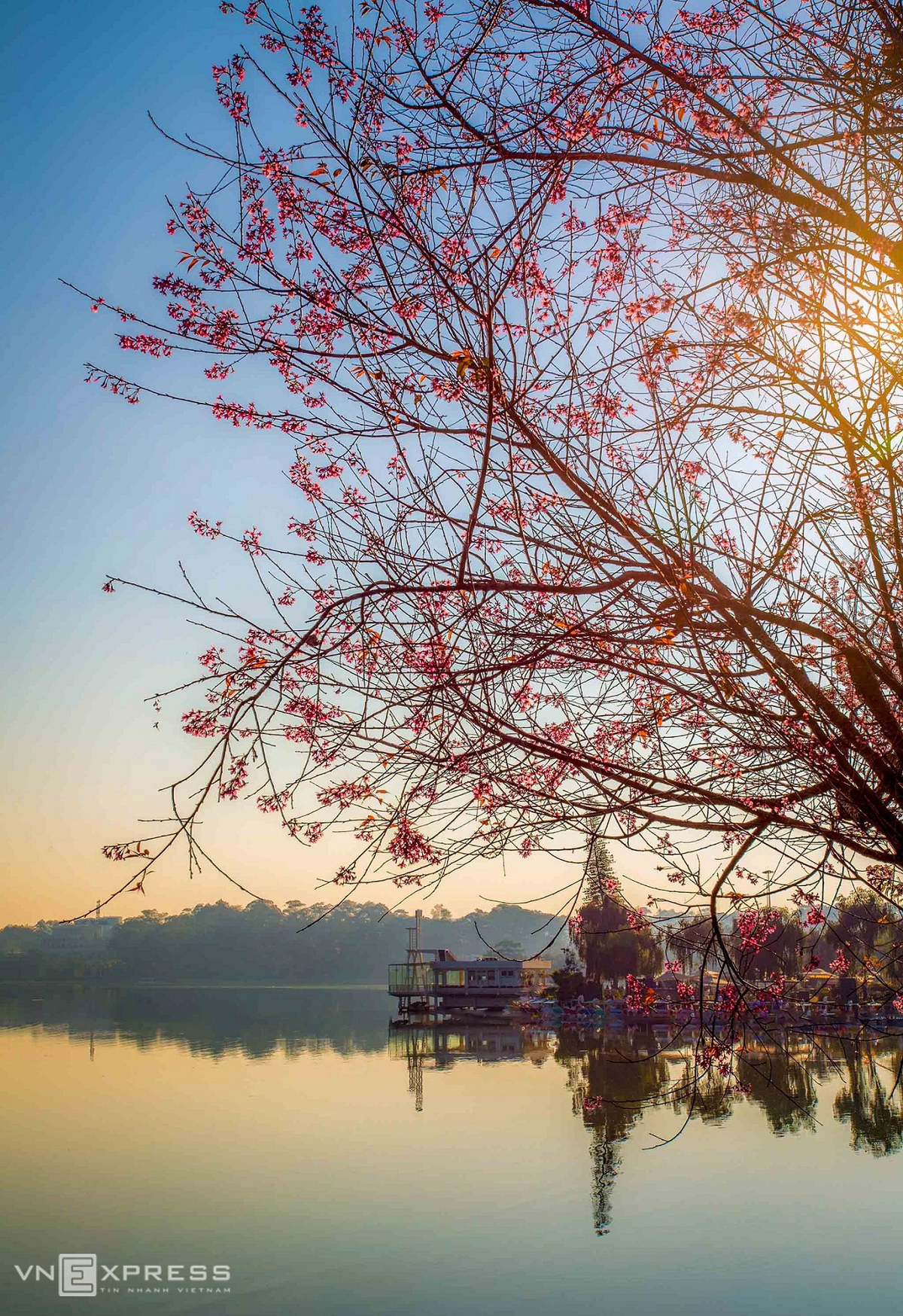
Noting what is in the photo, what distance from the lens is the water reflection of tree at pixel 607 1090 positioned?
50.8ft

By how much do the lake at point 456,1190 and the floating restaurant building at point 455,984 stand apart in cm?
2281

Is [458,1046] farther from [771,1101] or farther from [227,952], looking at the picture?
[227,952]

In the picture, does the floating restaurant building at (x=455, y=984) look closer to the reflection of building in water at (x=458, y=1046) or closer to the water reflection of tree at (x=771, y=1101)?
the reflection of building in water at (x=458, y=1046)

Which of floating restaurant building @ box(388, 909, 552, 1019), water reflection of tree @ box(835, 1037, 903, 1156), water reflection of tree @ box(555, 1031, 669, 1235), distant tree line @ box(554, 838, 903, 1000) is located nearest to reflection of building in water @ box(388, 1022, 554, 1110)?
water reflection of tree @ box(555, 1031, 669, 1235)

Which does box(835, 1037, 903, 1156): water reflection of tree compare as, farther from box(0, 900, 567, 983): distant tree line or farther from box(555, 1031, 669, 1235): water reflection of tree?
box(0, 900, 567, 983): distant tree line

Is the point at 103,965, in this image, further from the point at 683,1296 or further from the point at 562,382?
the point at 562,382

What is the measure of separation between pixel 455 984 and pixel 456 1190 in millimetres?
40991

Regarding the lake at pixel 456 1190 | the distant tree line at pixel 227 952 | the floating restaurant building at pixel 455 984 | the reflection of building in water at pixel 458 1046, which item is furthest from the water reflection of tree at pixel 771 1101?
the distant tree line at pixel 227 952

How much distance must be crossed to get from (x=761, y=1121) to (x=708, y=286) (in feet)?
71.7

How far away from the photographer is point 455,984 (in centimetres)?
5491

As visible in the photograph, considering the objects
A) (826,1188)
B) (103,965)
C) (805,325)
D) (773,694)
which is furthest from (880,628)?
(103,965)

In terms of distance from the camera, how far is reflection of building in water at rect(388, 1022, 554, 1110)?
3116cm

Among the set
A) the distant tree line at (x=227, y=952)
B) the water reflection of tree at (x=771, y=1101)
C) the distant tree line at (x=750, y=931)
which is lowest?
the distant tree line at (x=227, y=952)

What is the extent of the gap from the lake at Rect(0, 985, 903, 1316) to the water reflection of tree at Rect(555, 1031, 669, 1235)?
0.12m
